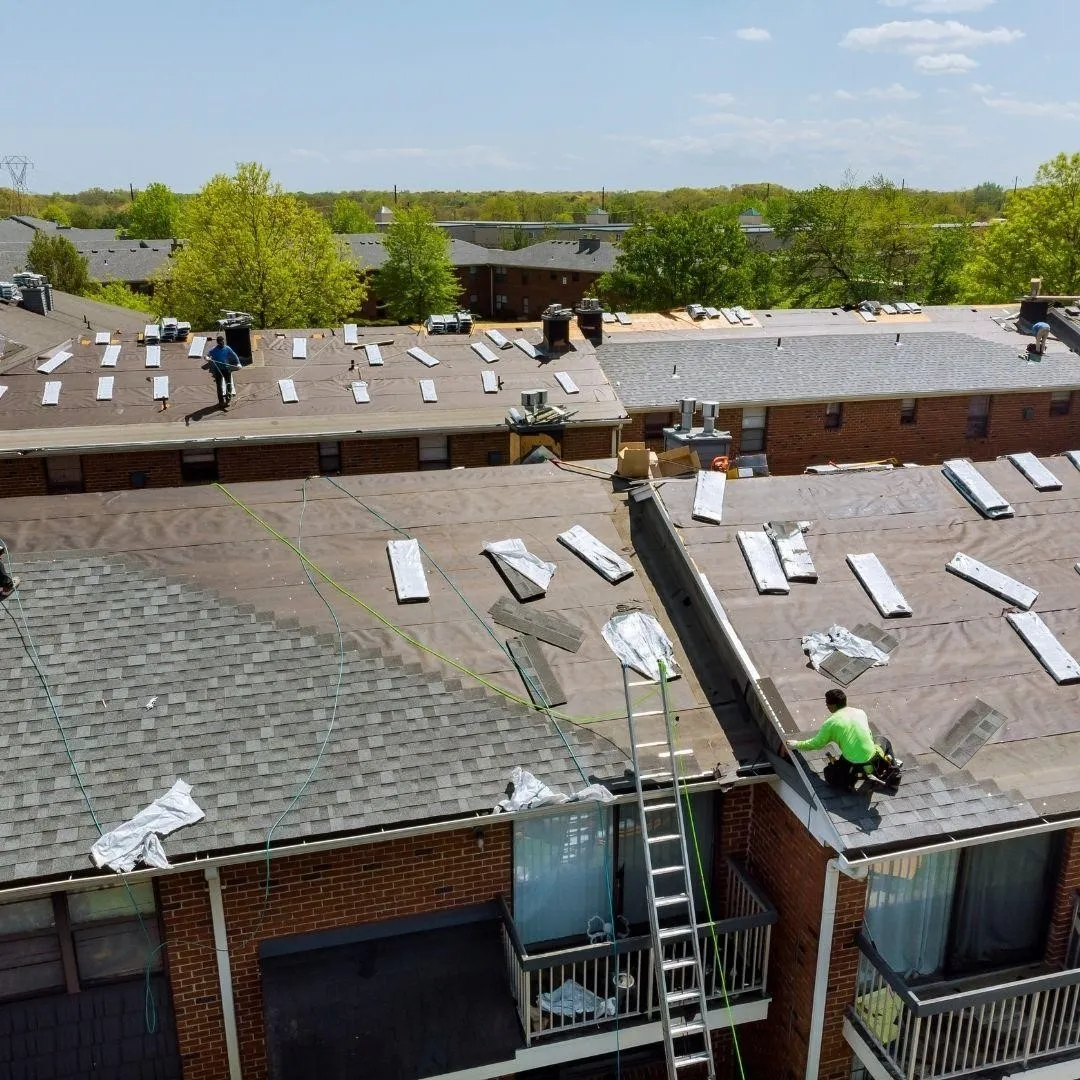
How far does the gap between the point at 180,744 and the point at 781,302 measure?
52027mm

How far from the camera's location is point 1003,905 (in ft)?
32.2

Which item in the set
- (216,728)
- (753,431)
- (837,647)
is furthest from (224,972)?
(753,431)

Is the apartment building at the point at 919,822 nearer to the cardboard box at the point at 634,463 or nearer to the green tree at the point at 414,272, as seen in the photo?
the cardboard box at the point at 634,463

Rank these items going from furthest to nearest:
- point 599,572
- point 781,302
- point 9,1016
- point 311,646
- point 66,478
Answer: point 781,302 < point 66,478 < point 599,572 < point 311,646 < point 9,1016

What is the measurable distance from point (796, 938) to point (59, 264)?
5568 cm

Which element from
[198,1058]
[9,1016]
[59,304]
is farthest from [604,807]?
[59,304]

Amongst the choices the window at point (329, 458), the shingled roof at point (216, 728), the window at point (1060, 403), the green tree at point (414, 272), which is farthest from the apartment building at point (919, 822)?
the green tree at point (414, 272)

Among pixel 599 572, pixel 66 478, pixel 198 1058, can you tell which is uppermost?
pixel 599 572

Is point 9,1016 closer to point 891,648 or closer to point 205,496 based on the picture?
point 205,496

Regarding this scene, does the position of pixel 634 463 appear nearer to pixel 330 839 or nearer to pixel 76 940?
pixel 330 839

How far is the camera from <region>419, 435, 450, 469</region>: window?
22.6 m

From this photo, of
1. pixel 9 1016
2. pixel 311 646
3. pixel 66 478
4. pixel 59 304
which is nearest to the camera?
pixel 9 1016

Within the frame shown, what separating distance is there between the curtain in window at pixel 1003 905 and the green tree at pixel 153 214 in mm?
104738

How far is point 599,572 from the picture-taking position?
1177cm
